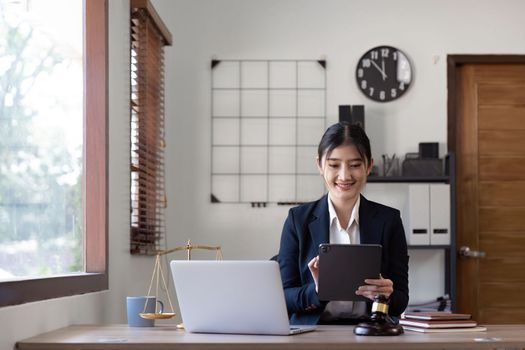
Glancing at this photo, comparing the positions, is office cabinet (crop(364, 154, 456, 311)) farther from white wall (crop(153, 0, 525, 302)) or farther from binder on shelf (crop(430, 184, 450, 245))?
white wall (crop(153, 0, 525, 302))

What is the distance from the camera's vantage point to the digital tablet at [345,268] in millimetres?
2582

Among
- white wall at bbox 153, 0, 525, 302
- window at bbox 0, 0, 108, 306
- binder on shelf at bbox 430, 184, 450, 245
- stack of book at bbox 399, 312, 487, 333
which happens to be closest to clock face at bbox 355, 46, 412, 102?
white wall at bbox 153, 0, 525, 302

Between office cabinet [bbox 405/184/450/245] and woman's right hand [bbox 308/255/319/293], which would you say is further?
office cabinet [bbox 405/184/450/245]

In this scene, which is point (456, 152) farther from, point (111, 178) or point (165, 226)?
point (111, 178)

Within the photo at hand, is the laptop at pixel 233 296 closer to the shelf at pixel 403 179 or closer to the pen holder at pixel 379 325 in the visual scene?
the pen holder at pixel 379 325

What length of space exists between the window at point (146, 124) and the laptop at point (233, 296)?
1417 mm

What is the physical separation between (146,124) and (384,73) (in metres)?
1.55

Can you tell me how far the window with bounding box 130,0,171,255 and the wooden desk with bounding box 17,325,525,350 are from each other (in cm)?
145

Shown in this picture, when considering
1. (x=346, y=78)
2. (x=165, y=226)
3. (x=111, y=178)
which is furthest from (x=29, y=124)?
(x=346, y=78)

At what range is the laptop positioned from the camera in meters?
2.53

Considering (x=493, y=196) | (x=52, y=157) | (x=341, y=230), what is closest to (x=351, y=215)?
(x=341, y=230)

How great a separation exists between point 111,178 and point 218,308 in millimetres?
1120

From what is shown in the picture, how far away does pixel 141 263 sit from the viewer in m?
4.27

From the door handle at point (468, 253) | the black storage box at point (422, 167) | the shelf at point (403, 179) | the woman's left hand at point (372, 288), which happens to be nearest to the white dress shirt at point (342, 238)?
the woman's left hand at point (372, 288)
